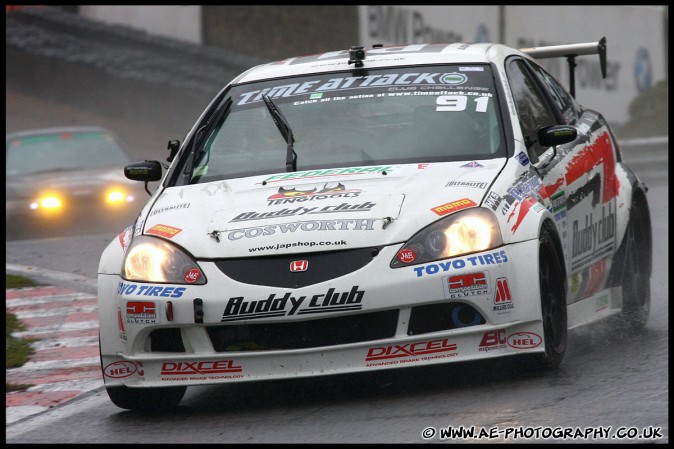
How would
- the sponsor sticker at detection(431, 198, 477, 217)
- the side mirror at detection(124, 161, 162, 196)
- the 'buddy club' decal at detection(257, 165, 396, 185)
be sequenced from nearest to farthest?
the sponsor sticker at detection(431, 198, 477, 217) → the 'buddy club' decal at detection(257, 165, 396, 185) → the side mirror at detection(124, 161, 162, 196)

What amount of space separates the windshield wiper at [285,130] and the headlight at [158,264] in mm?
928

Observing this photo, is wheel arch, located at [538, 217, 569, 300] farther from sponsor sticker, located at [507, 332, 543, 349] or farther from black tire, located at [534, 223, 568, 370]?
sponsor sticker, located at [507, 332, 543, 349]

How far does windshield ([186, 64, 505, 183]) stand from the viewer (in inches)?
264

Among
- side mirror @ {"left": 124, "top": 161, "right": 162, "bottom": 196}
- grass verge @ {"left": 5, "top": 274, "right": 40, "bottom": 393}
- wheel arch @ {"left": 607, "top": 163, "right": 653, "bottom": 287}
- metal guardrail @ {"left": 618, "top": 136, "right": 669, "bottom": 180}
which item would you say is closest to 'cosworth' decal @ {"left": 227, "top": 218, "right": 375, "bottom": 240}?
side mirror @ {"left": 124, "top": 161, "right": 162, "bottom": 196}

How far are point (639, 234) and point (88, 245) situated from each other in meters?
6.11

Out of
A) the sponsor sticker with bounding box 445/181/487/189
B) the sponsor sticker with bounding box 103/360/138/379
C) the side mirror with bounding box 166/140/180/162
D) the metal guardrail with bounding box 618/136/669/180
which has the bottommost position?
the metal guardrail with bounding box 618/136/669/180

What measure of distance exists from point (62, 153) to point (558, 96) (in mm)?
9680

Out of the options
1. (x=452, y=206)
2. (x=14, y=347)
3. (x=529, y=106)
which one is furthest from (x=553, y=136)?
(x=14, y=347)

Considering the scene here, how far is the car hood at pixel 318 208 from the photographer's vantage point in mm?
5777

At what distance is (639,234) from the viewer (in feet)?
26.6

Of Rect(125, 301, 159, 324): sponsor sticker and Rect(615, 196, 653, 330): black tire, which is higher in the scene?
Rect(125, 301, 159, 324): sponsor sticker

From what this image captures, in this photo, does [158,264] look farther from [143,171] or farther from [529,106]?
[529,106]

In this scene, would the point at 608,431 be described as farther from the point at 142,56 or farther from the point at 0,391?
the point at 142,56

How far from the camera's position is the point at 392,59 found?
7371 millimetres
